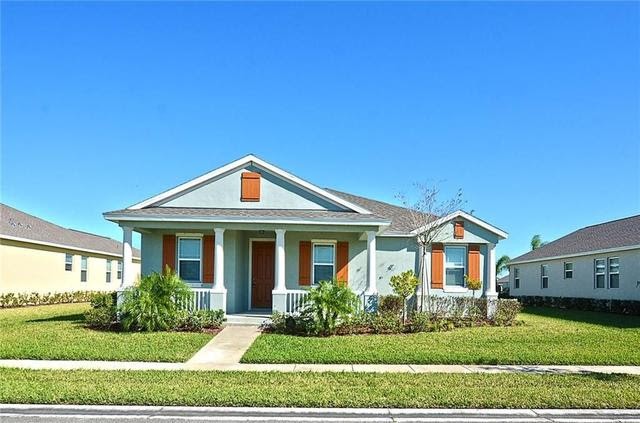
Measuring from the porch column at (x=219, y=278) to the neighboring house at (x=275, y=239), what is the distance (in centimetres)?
3

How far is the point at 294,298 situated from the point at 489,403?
10.4 m

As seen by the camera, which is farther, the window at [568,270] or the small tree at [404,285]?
the window at [568,270]

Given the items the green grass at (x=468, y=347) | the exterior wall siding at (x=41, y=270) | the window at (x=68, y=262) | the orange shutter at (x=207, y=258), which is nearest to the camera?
the green grass at (x=468, y=347)

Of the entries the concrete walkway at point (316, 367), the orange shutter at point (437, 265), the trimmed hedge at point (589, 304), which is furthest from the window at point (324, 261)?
the trimmed hedge at point (589, 304)

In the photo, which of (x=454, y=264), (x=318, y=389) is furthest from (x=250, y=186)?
(x=318, y=389)

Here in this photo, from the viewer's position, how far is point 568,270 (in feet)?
101

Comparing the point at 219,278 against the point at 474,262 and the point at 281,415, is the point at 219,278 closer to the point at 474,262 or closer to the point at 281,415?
the point at 474,262

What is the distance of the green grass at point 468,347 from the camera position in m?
12.1

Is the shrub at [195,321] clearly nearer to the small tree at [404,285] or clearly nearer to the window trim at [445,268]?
the small tree at [404,285]

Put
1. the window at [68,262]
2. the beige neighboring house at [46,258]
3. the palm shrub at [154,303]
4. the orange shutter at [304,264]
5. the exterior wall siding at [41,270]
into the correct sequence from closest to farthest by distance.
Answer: the palm shrub at [154,303] < the orange shutter at [304,264] < the exterior wall siding at [41,270] < the beige neighboring house at [46,258] < the window at [68,262]

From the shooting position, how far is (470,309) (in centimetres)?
1900

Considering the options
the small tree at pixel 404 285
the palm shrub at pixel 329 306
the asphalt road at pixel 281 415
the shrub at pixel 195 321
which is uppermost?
the small tree at pixel 404 285

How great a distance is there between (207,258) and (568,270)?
64.5ft

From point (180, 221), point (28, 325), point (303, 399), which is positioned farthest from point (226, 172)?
point (303, 399)
